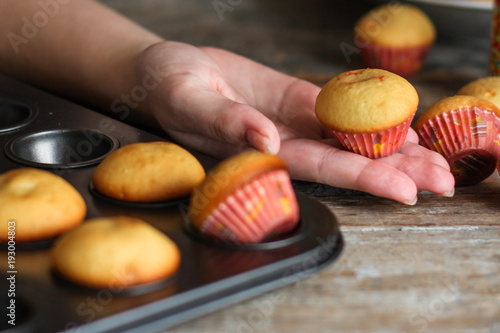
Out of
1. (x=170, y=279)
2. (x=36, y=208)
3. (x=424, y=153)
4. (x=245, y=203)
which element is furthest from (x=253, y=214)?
(x=424, y=153)

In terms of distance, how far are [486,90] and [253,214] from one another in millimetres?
628

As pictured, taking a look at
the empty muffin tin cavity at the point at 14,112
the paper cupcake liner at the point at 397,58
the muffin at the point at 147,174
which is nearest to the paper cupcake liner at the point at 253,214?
the muffin at the point at 147,174

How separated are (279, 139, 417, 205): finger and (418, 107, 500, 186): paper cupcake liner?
0.16m

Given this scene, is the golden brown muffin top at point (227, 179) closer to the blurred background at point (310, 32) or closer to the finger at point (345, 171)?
the finger at point (345, 171)

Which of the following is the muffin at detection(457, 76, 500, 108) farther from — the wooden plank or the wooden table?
the wooden plank

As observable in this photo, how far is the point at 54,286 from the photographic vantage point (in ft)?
2.13

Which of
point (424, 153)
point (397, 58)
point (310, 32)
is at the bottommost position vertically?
point (310, 32)

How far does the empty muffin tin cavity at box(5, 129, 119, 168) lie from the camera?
39.0 inches

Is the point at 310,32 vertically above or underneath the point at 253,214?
underneath

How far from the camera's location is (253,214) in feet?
2.40

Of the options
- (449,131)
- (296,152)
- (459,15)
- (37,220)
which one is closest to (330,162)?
(296,152)

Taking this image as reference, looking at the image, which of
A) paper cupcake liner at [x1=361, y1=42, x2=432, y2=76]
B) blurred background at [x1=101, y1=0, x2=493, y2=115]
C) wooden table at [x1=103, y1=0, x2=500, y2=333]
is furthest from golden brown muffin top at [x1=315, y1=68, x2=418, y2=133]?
paper cupcake liner at [x1=361, y1=42, x2=432, y2=76]

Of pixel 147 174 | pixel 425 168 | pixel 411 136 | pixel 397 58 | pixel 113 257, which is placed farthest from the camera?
pixel 397 58

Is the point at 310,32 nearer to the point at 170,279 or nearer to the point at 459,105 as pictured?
the point at 459,105
